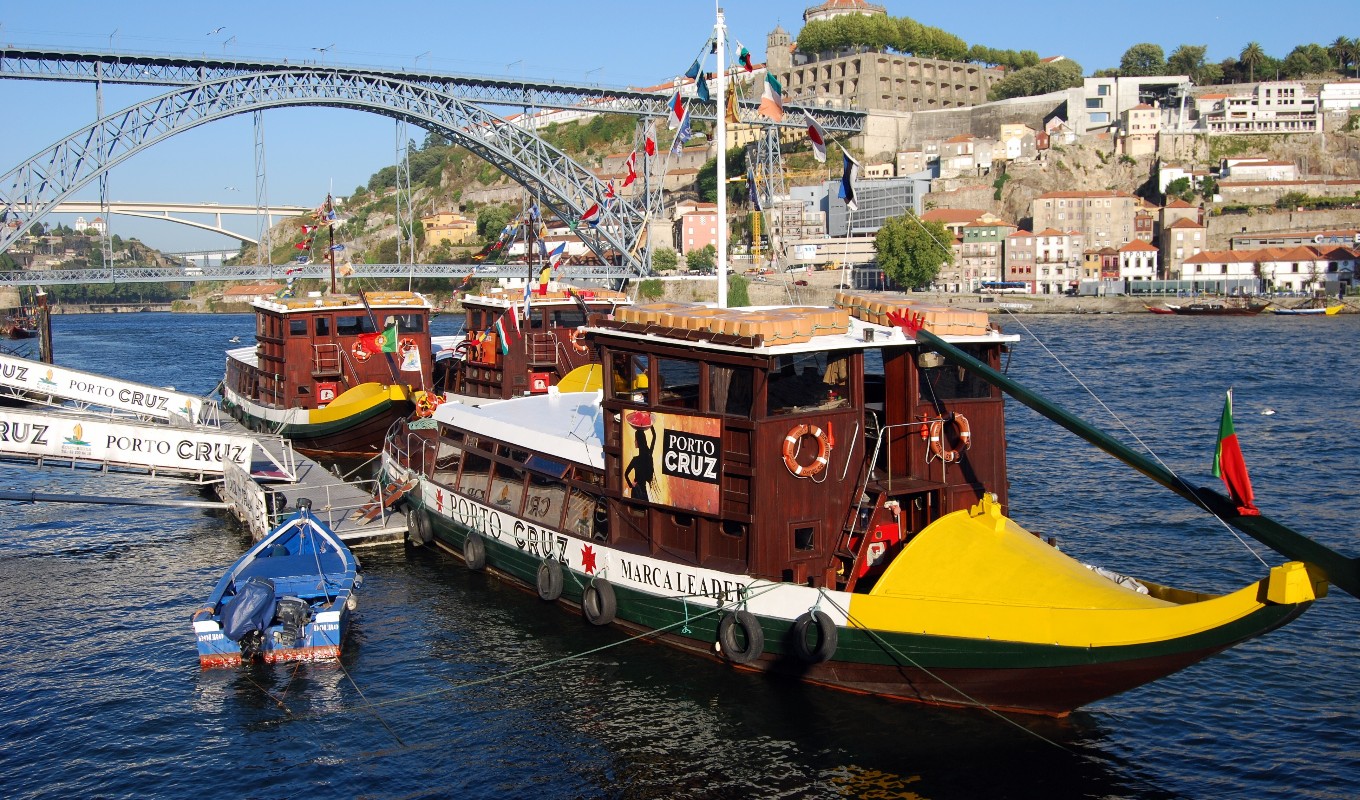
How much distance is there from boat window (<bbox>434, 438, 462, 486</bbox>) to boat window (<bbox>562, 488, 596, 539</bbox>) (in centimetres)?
391

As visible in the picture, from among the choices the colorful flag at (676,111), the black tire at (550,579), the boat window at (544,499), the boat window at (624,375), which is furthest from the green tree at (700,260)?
the boat window at (624,375)

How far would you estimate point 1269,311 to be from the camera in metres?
88.4

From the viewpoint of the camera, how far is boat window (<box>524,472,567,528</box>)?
754 inches

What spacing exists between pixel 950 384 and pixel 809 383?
1854 millimetres

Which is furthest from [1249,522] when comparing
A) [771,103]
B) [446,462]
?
[446,462]

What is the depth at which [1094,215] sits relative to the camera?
107m

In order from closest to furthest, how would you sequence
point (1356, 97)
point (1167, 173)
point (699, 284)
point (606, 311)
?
point (606, 311) < point (699, 284) < point (1167, 173) < point (1356, 97)

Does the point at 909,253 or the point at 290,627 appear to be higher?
the point at 909,253

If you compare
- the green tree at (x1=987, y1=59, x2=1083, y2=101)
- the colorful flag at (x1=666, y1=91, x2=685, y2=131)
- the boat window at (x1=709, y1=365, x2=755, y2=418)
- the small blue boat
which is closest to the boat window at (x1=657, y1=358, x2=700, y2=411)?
the boat window at (x1=709, y1=365, x2=755, y2=418)

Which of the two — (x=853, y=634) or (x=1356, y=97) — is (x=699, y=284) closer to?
(x=1356, y=97)

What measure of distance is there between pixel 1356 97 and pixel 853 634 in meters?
129

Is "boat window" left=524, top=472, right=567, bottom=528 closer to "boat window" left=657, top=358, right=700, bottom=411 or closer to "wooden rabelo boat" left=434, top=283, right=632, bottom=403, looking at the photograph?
"boat window" left=657, top=358, right=700, bottom=411

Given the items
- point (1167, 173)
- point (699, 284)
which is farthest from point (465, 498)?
point (1167, 173)

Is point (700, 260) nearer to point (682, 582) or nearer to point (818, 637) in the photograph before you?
point (682, 582)
